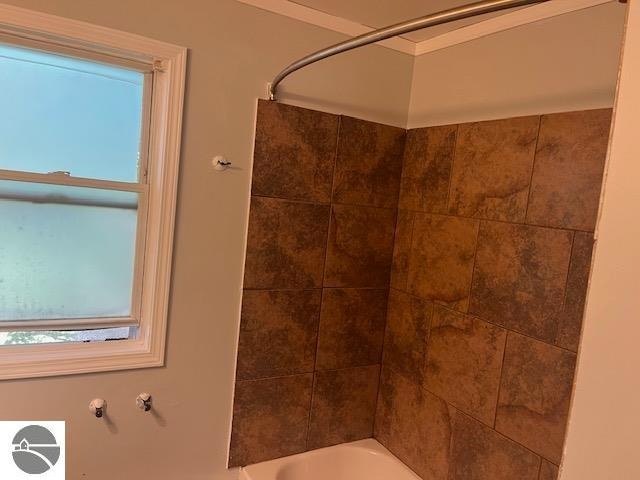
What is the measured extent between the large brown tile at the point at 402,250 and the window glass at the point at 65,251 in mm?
1251

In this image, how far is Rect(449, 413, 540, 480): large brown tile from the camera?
161 centimetres

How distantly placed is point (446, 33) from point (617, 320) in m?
1.92

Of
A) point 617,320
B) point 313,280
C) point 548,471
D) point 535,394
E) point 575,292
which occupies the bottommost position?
point 548,471

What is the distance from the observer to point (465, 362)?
1.85 meters

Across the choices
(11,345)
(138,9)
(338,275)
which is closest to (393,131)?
(338,275)

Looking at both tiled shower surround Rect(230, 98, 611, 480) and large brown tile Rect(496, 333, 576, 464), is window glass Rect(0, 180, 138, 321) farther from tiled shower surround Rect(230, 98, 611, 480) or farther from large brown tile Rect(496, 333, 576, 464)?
large brown tile Rect(496, 333, 576, 464)

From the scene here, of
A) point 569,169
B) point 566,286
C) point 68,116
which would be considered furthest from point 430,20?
point 68,116

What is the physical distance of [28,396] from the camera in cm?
158

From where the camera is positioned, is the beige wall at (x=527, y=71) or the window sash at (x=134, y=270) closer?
the beige wall at (x=527, y=71)

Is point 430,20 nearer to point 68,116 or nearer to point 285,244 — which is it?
point 285,244

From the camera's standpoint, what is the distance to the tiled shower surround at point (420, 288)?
1544 mm

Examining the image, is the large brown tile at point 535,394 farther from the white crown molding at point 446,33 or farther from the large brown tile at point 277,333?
the white crown molding at point 446,33

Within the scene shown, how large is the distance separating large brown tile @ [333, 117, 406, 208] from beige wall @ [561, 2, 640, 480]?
163 cm

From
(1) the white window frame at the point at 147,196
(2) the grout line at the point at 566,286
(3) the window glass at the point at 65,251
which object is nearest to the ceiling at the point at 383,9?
(1) the white window frame at the point at 147,196
